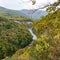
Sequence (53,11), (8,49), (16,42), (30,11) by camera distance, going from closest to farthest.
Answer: (30,11), (53,11), (8,49), (16,42)

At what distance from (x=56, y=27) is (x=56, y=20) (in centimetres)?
23

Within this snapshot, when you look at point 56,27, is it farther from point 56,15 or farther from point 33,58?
point 33,58

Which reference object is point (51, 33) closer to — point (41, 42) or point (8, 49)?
point (41, 42)

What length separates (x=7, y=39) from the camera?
8812cm

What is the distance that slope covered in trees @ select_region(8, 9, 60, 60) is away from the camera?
8.04m

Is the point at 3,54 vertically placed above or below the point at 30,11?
below

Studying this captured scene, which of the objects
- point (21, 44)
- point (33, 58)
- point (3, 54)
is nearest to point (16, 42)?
point (21, 44)

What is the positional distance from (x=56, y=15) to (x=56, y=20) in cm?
31

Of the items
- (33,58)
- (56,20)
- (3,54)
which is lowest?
(3,54)

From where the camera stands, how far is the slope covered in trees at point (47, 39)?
26.4ft

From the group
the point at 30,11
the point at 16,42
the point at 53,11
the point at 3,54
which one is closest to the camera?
the point at 30,11

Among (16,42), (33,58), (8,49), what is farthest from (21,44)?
(33,58)

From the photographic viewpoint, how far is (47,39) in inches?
323

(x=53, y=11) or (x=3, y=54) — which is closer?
(x=53, y=11)
